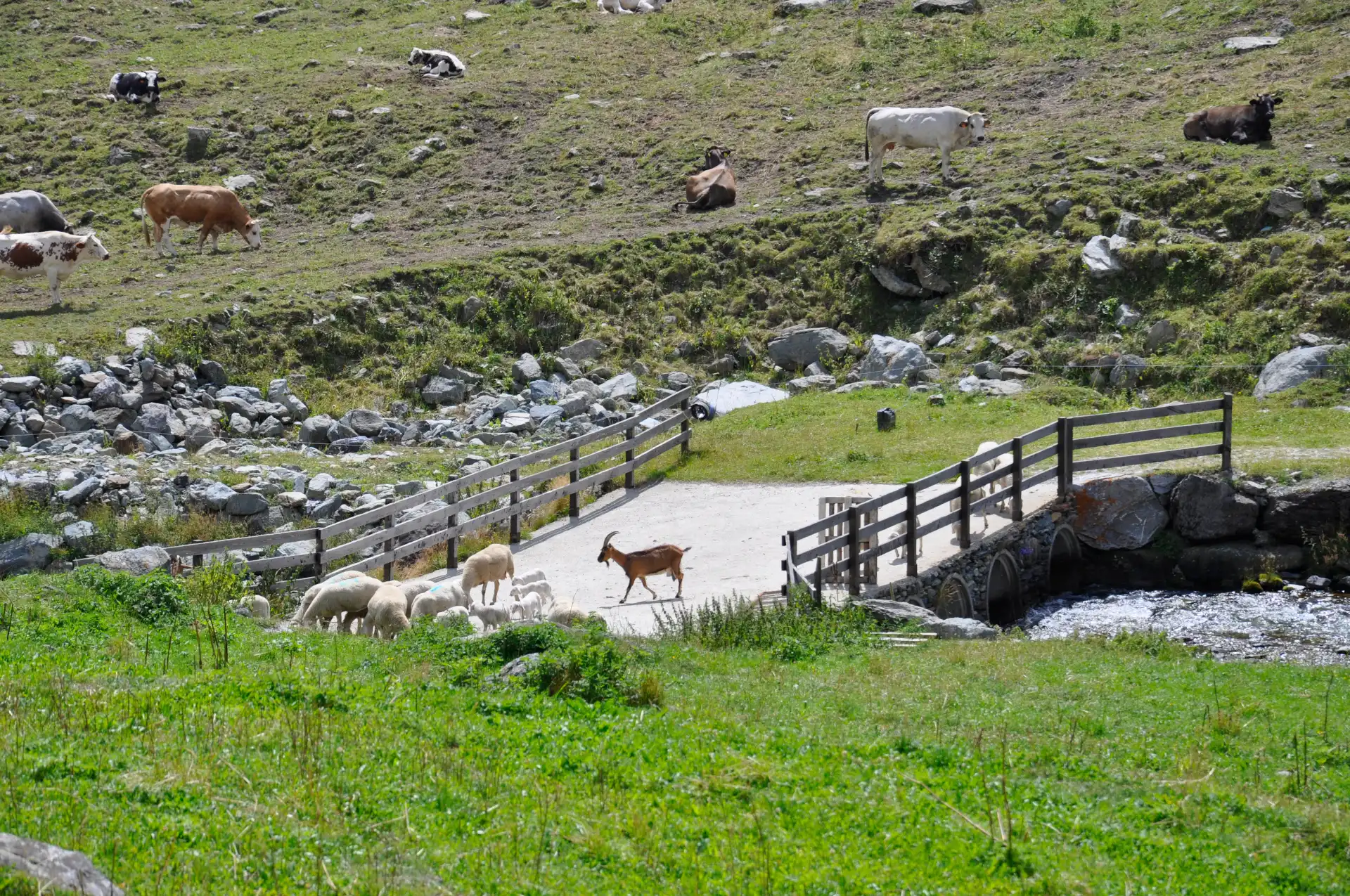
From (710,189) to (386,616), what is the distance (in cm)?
2266

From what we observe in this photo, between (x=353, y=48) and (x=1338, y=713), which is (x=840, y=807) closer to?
(x=1338, y=713)

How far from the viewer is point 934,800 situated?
7.93 metres

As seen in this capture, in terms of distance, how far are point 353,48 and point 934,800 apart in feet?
149

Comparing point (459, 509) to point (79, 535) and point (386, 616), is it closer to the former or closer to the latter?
point (386, 616)

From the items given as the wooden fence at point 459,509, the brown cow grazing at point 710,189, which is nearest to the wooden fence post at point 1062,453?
the wooden fence at point 459,509

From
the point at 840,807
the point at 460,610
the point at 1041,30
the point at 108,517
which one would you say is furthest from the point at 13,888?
the point at 1041,30

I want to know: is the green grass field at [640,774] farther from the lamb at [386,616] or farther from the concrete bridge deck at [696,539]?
the concrete bridge deck at [696,539]

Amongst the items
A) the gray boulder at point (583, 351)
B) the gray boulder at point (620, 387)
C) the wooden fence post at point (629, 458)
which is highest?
the wooden fence post at point (629, 458)

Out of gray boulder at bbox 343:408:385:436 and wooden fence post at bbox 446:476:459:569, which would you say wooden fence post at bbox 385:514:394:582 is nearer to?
wooden fence post at bbox 446:476:459:569

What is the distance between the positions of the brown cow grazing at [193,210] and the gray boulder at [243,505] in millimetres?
15167

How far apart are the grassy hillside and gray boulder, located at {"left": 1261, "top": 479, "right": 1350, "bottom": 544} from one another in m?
6.25

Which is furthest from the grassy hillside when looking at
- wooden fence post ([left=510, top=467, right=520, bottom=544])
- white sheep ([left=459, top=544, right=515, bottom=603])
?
white sheep ([left=459, top=544, right=515, bottom=603])

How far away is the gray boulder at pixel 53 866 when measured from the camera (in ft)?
17.9

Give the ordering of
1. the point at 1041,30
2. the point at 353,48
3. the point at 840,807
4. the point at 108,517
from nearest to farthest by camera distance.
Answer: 1. the point at 840,807
2. the point at 108,517
3. the point at 1041,30
4. the point at 353,48
